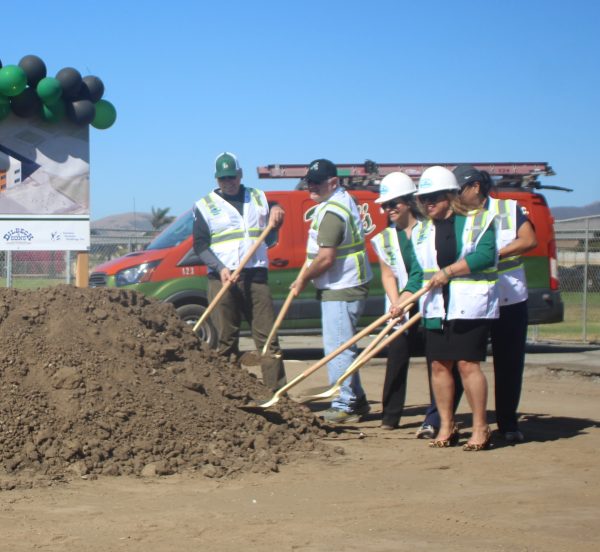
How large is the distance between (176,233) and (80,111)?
3.89 meters

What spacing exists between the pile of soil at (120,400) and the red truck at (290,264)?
4752 mm

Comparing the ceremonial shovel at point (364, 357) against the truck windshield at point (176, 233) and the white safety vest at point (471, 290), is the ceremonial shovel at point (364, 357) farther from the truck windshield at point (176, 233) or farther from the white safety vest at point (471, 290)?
the truck windshield at point (176, 233)

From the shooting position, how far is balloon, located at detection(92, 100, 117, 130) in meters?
9.95

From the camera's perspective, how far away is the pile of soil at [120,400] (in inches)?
244

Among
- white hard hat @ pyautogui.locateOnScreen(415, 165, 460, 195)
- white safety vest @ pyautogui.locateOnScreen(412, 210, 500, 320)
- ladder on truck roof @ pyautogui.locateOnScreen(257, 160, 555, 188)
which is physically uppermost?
ladder on truck roof @ pyautogui.locateOnScreen(257, 160, 555, 188)

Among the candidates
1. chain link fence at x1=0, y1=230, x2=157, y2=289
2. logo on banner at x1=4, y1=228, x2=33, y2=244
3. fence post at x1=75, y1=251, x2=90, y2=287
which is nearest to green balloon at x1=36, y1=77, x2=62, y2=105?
logo on banner at x1=4, y1=228, x2=33, y2=244

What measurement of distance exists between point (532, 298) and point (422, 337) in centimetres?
660

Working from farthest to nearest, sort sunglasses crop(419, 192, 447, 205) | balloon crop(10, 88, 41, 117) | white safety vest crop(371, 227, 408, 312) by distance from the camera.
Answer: balloon crop(10, 88, 41, 117), white safety vest crop(371, 227, 408, 312), sunglasses crop(419, 192, 447, 205)

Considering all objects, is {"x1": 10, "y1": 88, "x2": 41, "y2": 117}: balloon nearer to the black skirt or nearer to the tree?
the black skirt

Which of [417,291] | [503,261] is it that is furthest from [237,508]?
[503,261]

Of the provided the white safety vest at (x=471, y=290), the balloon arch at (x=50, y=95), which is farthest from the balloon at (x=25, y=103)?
the white safety vest at (x=471, y=290)

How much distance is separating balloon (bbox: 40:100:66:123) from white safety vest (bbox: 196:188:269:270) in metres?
2.01

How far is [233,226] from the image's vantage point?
27.9 feet

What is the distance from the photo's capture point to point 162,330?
782 centimetres
